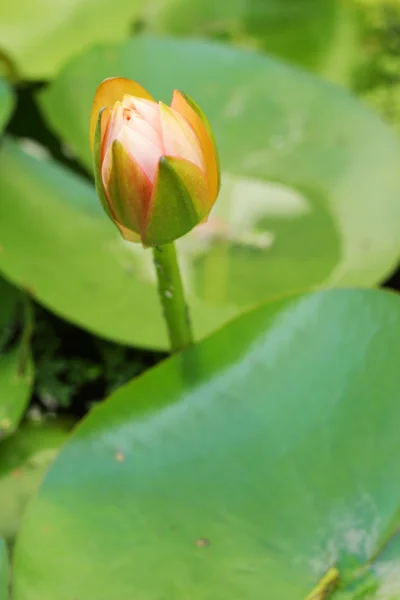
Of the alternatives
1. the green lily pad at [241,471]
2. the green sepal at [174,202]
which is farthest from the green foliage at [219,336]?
the green sepal at [174,202]

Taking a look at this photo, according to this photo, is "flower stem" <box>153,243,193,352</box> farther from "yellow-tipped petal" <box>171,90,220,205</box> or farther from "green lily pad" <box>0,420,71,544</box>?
"green lily pad" <box>0,420,71,544</box>

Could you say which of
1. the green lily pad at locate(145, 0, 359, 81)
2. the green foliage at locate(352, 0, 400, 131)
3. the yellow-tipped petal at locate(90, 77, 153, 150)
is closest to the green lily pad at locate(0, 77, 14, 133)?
the yellow-tipped petal at locate(90, 77, 153, 150)

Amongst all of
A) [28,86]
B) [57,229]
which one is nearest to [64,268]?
[57,229]

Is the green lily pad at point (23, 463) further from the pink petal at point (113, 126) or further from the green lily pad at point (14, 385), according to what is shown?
the pink petal at point (113, 126)

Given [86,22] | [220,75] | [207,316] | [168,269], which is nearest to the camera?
[168,269]

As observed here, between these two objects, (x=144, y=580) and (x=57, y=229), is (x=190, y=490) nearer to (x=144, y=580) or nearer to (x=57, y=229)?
(x=144, y=580)

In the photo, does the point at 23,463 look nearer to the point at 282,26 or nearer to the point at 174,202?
the point at 174,202

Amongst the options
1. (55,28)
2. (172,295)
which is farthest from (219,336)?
(55,28)
